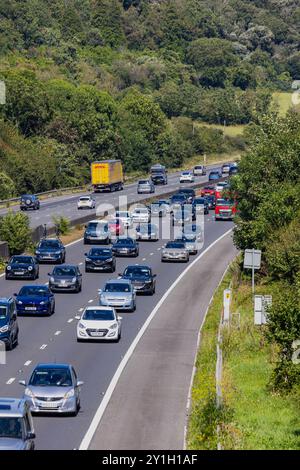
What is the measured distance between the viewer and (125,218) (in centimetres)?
8706

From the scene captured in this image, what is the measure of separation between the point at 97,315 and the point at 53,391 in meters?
13.3

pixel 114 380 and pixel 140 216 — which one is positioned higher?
pixel 114 380

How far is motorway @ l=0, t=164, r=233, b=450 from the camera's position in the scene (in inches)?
1196

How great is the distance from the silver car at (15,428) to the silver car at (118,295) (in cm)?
2516

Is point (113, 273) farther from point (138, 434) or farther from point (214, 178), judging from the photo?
point (214, 178)

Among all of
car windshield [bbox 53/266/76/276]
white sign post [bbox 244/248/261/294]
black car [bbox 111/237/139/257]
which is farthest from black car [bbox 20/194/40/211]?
white sign post [bbox 244/248/261/294]

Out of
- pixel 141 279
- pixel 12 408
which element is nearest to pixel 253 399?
pixel 12 408

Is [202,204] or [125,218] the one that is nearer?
[125,218]

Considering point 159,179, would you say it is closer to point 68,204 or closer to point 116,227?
point 68,204

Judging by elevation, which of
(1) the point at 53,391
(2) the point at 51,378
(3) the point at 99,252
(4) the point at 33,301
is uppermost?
(2) the point at 51,378

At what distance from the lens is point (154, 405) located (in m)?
33.7
